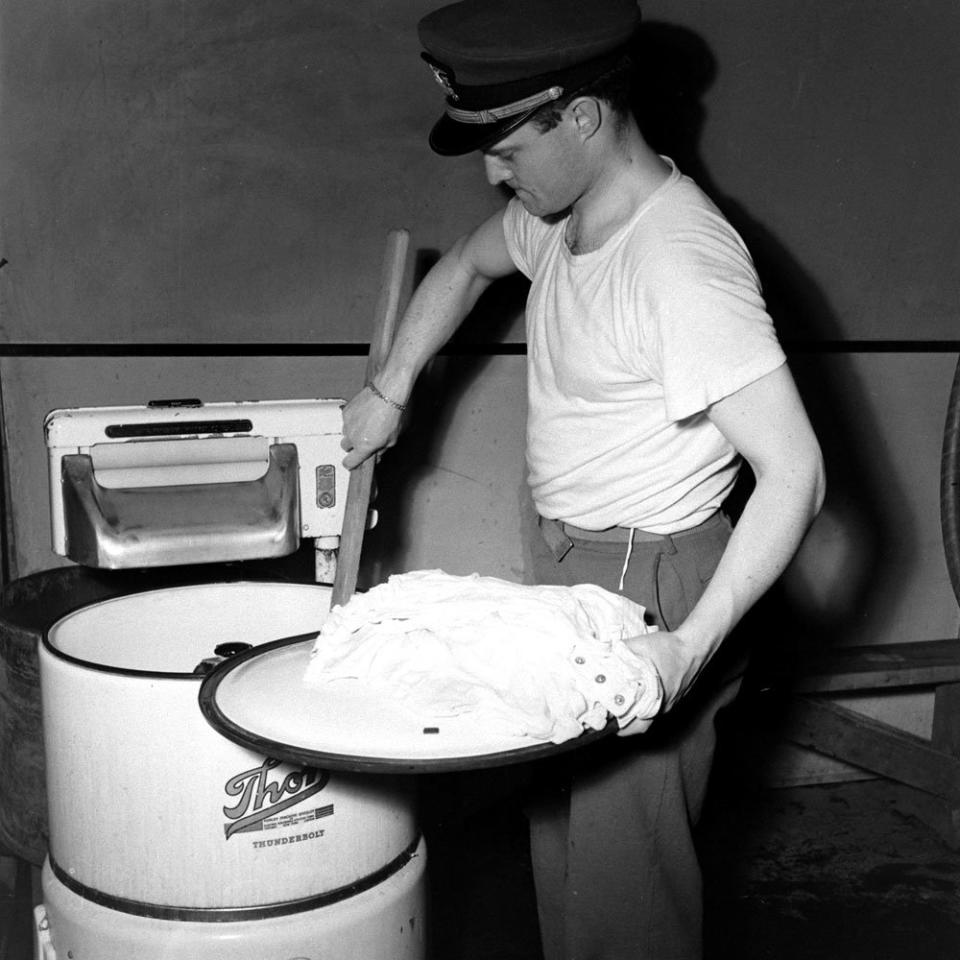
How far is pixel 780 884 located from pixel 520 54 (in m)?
1.81

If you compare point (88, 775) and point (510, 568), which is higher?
point (88, 775)

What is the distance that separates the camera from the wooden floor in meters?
2.27

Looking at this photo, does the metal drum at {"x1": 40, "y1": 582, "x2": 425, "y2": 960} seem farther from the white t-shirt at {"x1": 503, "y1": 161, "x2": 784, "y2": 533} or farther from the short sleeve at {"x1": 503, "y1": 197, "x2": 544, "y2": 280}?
the short sleeve at {"x1": 503, "y1": 197, "x2": 544, "y2": 280}

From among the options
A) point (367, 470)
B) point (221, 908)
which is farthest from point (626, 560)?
point (221, 908)

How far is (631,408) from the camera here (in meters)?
1.50

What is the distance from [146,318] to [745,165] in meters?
1.28

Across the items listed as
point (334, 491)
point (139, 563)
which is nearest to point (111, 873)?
point (139, 563)

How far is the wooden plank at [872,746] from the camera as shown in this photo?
8.52ft

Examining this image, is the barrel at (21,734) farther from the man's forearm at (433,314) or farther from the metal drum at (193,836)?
the man's forearm at (433,314)

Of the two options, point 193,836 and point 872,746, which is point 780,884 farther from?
point 193,836

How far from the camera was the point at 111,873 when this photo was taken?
4.73 ft

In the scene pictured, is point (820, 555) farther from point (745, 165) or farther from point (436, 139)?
point (436, 139)

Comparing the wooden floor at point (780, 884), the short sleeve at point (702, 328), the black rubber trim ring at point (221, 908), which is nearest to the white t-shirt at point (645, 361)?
the short sleeve at point (702, 328)

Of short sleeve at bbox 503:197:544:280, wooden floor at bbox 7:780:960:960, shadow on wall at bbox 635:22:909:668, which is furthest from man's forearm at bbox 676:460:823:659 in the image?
shadow on wall at bbox 635:22:909:668
